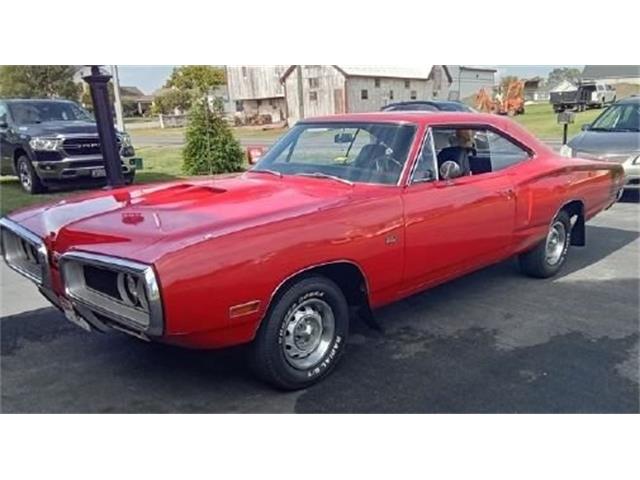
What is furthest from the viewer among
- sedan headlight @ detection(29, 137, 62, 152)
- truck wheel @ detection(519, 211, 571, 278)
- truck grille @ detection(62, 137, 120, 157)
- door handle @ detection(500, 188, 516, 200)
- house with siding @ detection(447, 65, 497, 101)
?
house with siding @ detection(447, 65, 497, 101)

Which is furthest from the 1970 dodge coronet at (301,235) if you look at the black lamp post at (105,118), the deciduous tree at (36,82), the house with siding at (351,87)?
the house with siding at (351,87)

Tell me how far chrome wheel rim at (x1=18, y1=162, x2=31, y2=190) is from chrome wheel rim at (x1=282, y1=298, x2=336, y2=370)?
28.2ft

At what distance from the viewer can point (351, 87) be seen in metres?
34.7

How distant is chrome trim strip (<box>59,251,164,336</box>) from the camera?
8.24 ft

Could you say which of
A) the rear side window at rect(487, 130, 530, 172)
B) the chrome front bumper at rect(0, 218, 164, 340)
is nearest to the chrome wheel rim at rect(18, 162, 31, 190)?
the chrome front bumper at rect(0, 218, 164, 340)

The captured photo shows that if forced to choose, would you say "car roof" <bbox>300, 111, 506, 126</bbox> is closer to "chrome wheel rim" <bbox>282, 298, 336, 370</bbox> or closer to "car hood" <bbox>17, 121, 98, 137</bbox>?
"chrome wheel rim" <bbox>282, 298, 336, 370</bbox>

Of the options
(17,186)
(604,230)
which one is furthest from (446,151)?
(17,186)

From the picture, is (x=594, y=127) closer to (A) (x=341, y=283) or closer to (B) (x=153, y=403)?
(A) (x=341, y=283)

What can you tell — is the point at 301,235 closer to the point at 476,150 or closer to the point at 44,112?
the point at 476,150

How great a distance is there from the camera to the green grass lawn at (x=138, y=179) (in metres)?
9.13

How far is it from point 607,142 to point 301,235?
818cm

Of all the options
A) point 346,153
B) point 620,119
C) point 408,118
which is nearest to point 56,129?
point 346,153

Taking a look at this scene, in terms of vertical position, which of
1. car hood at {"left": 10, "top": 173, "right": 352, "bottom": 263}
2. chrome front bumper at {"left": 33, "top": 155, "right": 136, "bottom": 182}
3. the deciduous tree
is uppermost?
the deciduous tree

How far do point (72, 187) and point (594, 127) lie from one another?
390 inches
